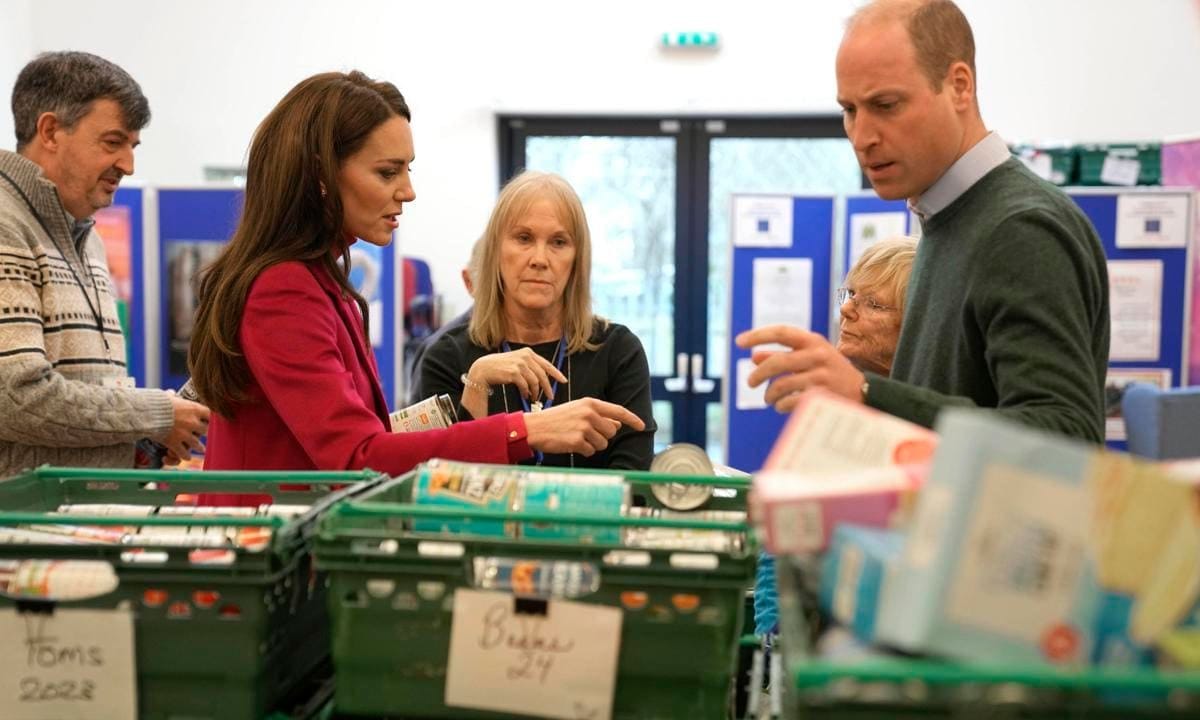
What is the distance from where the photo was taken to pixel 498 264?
7.98ft

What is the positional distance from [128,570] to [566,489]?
452 mm

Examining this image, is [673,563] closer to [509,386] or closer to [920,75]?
[920,75]

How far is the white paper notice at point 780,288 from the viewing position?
595 centimetres

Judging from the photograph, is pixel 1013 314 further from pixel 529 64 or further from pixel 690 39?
pixel 529 64

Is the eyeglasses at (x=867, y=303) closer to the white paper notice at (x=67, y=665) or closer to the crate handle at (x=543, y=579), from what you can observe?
the crate handle at (x=543, y=579)

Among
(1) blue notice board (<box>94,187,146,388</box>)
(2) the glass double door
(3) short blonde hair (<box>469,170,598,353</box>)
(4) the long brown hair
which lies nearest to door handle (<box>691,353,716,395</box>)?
(2) the glass double door

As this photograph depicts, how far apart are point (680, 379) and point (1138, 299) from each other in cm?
295

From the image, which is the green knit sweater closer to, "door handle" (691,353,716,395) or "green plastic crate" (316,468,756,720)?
"green plastic crate" (316,468,756,720)

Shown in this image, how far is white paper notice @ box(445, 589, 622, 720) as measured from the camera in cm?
106

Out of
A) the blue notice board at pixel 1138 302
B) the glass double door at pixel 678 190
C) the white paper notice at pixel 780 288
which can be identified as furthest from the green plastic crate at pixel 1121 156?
the glass double door at pixel 678 190

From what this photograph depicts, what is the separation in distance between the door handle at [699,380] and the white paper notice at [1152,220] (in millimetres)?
2825

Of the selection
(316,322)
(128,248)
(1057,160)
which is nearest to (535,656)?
(316,322)

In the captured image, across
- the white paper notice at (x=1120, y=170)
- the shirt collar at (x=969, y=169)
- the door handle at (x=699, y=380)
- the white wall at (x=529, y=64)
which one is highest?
the white wall at (x=529, y=64)

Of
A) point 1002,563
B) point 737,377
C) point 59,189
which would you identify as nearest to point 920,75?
point 1002,563
